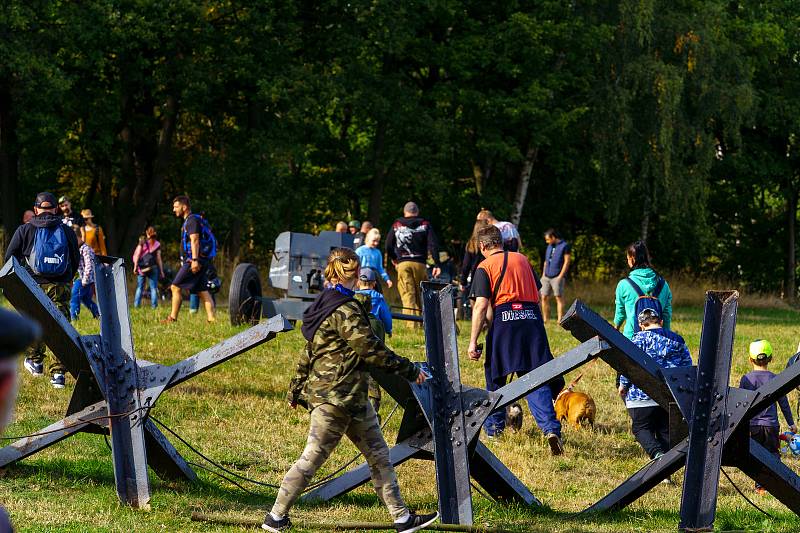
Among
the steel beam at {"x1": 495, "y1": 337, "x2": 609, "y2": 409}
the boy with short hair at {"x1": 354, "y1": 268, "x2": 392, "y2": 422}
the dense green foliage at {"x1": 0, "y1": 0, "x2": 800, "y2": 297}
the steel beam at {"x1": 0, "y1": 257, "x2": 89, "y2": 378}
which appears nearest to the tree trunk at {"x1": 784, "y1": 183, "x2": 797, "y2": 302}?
the dense green foliage at {"x1": 0, "y1": 0, "x2": 800, "y2": 297}

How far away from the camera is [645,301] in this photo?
979 cm

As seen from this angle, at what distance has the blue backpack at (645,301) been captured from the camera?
976cm

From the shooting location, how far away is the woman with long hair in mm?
6199

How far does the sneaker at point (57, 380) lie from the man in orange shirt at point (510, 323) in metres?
3.92

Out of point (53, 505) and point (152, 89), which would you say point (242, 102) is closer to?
point (152, 89)

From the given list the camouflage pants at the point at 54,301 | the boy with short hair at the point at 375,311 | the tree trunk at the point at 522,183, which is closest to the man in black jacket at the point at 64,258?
the camouflage pants at the point at 54,301

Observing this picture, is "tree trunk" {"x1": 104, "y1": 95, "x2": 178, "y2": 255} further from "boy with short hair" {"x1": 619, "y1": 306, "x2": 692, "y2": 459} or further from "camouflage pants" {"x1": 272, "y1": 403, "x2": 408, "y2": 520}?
"camouflage pants" {"x1": 272, "y1": 403, "x2": 408, "y2": 520}

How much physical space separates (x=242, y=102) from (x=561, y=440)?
23.7m

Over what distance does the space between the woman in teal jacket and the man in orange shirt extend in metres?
1.05

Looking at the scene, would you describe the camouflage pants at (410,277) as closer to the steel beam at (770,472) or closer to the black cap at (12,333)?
the steel beam at (770,472)

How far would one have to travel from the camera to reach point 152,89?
1203 inches

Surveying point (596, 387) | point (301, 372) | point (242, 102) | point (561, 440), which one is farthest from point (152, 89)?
point (301, 372)

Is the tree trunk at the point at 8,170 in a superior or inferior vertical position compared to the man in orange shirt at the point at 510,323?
superior

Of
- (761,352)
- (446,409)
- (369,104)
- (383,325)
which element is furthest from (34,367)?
(369,104)
